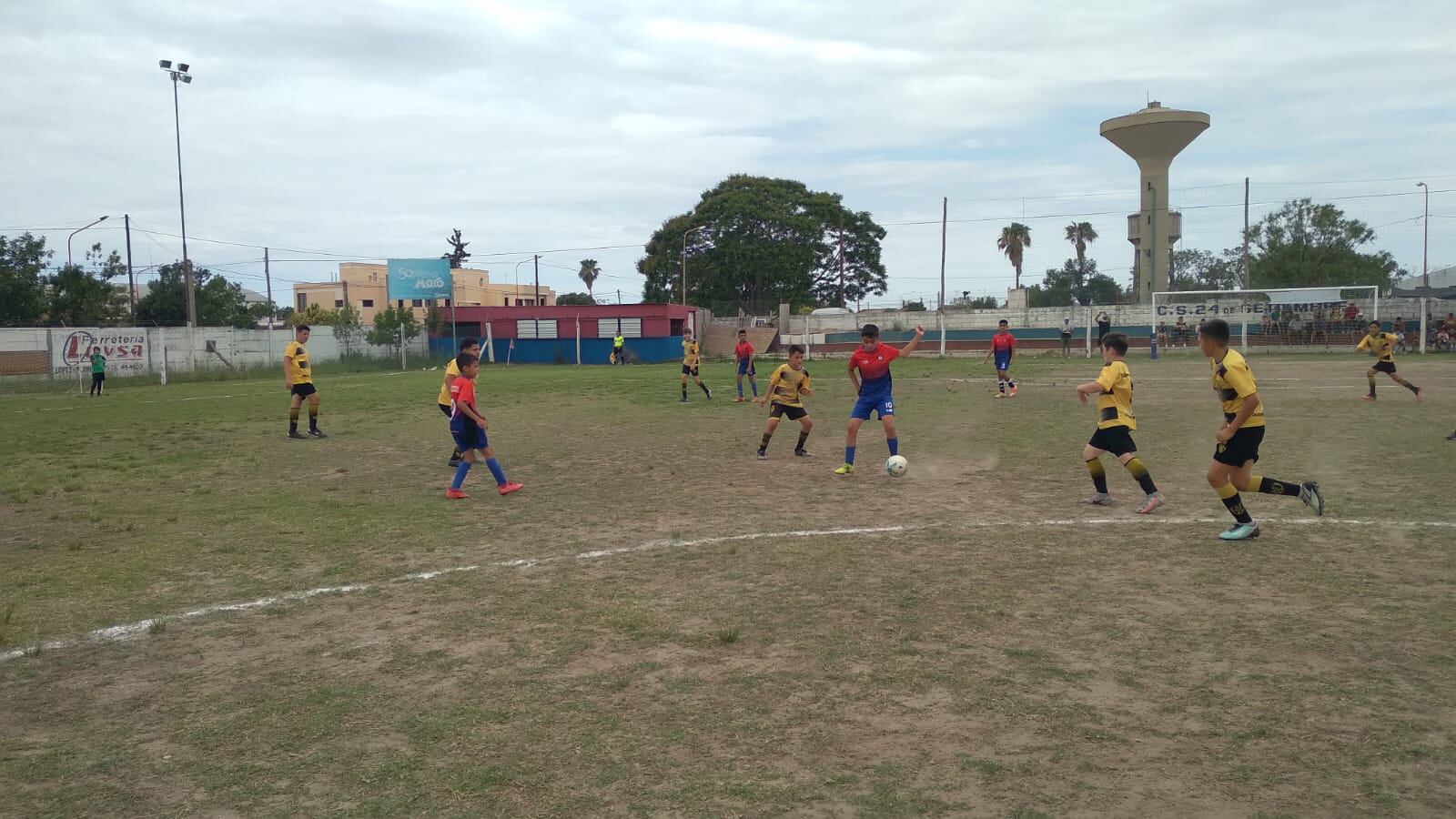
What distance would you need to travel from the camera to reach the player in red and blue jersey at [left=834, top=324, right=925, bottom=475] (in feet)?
40.9

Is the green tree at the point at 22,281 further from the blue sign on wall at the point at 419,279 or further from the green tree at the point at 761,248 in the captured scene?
the green tree at the point at 761,248

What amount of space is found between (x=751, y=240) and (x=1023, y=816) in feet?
228

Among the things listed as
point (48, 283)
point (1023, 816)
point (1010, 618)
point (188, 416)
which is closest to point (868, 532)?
point (1010, 618)

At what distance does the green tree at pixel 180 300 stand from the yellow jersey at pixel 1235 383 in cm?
5905

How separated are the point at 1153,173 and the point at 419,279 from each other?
43.7 m

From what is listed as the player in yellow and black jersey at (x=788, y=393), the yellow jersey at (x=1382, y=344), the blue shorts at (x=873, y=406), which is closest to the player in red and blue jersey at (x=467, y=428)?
the player in yellow and black jersey at (x=788, y=393)

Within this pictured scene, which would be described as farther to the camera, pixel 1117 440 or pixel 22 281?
pixel 22 281

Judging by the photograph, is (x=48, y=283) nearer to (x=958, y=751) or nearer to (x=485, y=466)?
(x=485, y=466)

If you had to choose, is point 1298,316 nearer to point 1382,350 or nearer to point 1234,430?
point 1382,350

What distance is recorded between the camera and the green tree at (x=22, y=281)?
4375 centimetres

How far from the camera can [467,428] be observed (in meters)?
11.3

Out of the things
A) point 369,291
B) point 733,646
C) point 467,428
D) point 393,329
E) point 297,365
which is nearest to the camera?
point 733,646

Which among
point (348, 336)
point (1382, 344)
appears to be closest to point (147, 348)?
point (348, 336)

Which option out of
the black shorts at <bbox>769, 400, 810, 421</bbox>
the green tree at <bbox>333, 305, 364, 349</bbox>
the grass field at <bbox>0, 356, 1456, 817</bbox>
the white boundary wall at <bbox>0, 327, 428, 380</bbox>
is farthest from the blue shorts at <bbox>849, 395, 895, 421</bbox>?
the green tree at <bbox>333, 305, 364, 349</bbox>
